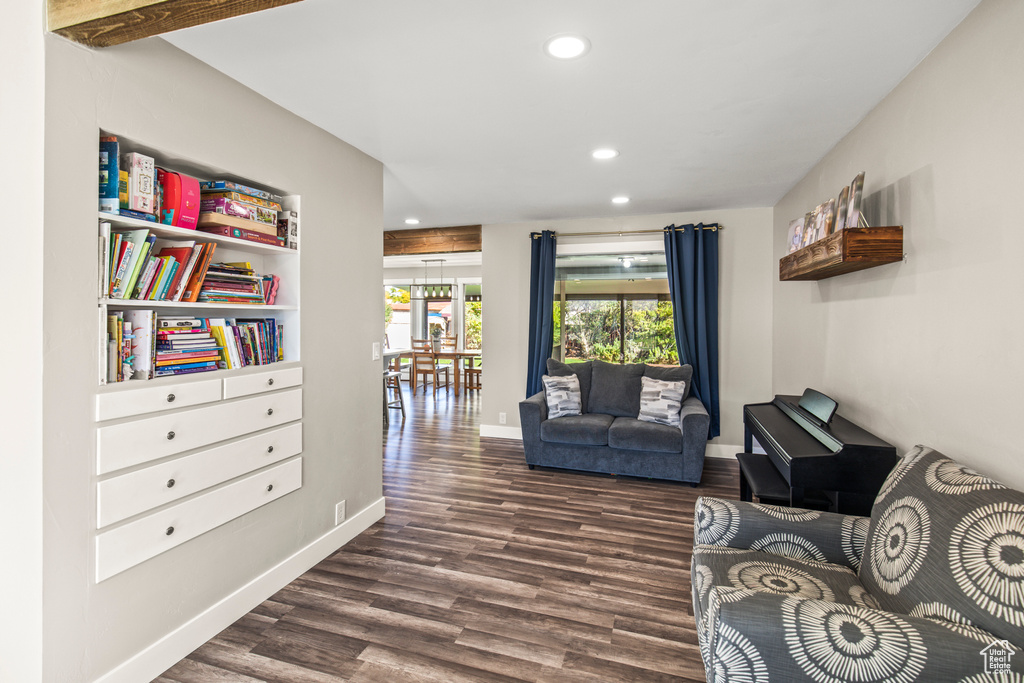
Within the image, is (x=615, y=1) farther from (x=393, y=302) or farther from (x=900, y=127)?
(x=393, y=302)

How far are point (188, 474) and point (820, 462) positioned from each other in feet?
9.18

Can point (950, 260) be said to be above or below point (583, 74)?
below

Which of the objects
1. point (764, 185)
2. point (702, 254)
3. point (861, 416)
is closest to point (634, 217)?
point (702, 254)

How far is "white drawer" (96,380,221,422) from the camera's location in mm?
1797

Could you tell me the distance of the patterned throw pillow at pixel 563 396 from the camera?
4.86 meters

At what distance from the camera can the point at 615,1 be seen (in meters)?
1.74

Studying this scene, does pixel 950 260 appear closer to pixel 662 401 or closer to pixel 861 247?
pixel 861 247

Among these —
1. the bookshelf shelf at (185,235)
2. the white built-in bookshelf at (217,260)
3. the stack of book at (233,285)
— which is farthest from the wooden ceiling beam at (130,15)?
the stack of book at (233,285)

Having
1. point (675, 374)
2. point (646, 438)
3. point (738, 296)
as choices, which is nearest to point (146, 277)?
point (646, 438)

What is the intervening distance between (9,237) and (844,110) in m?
3.50

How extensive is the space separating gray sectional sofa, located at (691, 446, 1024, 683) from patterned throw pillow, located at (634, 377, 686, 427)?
2747 mm

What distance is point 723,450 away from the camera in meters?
5.16

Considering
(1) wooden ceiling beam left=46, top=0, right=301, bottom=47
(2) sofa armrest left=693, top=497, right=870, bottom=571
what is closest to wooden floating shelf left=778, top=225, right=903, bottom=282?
(2) sofa armrest left=693, top=497, right=870, bottom=571

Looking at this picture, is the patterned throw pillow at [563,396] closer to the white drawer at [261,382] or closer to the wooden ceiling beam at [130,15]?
the white drawer at [261,382]
